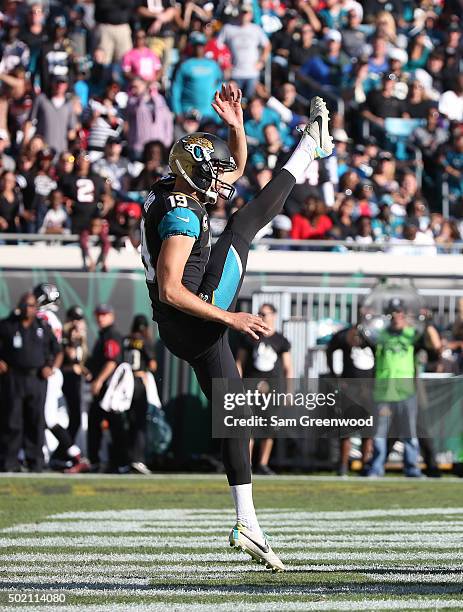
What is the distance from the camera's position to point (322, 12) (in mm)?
20422

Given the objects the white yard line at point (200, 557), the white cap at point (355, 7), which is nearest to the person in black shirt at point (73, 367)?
the white yard line at point (200, 557)

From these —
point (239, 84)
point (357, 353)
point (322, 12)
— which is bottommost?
point (357, 353)

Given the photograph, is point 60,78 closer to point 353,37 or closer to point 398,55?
point 353,37

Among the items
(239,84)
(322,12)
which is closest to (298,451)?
(239,84)

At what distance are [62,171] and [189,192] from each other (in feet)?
30.6

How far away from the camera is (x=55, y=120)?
55.0 ft

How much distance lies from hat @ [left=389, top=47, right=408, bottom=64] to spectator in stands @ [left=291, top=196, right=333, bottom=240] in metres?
4.59

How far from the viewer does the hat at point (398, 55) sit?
19.8 metres

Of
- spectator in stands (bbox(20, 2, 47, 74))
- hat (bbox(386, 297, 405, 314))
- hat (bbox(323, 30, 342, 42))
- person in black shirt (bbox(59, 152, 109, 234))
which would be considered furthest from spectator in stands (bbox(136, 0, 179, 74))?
hat (bbox(386, 297, 405, 314))

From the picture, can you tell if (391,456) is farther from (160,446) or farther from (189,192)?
(189,192)

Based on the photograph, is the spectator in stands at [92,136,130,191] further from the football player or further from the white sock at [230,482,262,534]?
the white sock at [230,482,262,534]

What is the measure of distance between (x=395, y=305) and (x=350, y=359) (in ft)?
2.20

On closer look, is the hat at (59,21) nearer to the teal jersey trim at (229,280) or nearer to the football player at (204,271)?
the football player at (204,271)

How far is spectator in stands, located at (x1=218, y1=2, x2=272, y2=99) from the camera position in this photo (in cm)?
1852
